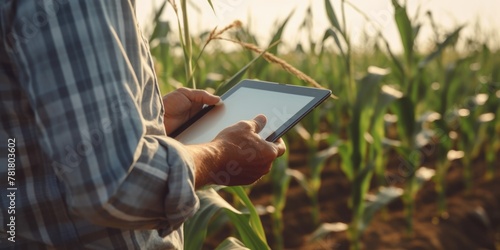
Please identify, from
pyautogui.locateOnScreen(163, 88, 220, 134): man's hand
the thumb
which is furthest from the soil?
the thumb

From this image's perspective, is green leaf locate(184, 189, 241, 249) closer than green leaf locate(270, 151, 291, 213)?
Yes

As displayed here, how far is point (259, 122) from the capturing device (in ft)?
3.67

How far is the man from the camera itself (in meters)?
0.82

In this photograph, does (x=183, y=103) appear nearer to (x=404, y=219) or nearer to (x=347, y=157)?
(x=347, y=157)

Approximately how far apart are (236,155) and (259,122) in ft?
0.34

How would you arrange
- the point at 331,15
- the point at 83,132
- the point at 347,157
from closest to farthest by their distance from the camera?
the point at 83,132 → the point at 331,15 → the point at 347,157

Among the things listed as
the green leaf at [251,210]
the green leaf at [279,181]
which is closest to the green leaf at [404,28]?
the green leaf at [279,181]

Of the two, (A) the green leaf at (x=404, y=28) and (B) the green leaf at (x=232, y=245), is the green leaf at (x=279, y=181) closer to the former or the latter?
(A) the green leaf at (x=404, y=28)

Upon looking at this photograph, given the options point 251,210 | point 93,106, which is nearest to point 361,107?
point 251,210

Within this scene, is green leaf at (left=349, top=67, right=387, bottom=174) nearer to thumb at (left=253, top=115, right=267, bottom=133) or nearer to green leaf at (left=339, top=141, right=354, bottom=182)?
green leaf at (left=339, top=141, right=354, bottom=182)

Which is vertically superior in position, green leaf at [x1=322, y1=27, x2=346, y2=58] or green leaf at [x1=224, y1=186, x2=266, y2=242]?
green leaf at [x1=322, y1=27, x2=346, y2=58]

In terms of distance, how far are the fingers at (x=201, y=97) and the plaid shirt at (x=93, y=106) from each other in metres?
0.42

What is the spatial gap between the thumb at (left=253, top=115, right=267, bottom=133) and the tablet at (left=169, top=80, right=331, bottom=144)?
24mm

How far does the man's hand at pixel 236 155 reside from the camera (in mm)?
985
